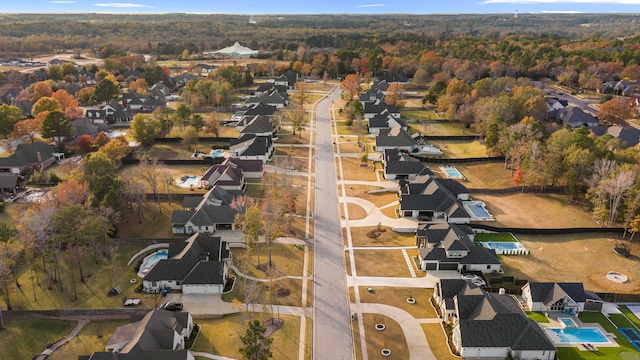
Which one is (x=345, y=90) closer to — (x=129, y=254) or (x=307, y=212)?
(x=307, y=212)

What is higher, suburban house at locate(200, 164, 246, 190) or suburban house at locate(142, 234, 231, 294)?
suburban house at locate(200, 164, 246, 190)

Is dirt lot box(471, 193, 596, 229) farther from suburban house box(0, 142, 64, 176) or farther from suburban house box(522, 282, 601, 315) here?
A: suburban house box(0, 142, 64, 176)

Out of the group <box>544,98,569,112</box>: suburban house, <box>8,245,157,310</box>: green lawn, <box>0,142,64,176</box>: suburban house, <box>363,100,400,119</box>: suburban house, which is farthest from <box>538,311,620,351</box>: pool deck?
<box>544,98,569,112</box>: suburban house

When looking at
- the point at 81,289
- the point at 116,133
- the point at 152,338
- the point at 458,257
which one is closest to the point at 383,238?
the point at 458,257

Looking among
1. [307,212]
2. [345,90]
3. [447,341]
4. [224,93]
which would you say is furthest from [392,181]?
[345,90]

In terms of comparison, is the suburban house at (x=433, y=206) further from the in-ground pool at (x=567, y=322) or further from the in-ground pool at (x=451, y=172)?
the in-ground pool at (x=567, y=322)

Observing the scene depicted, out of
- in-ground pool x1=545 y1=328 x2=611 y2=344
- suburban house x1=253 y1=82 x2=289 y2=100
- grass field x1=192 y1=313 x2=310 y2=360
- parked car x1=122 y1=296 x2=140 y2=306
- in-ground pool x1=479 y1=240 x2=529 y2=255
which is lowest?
in-ground pool x1=545 y1=328 x2=611 y2=344

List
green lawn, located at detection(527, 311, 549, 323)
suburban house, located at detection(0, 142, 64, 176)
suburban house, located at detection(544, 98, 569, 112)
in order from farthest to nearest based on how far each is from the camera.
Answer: suburban house, located at detection(544, 98, 569, 112), suburban house, located at detection(0, 142, 64, 176), green lawn, located at detection(527, 311, 549, 323)
